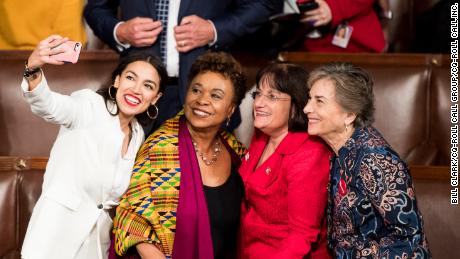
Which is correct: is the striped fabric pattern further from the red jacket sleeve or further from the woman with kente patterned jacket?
the woman with kente patterned jacket

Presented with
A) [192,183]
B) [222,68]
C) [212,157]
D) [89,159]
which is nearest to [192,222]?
[192,183]

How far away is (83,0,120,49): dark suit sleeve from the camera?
2.38 meters

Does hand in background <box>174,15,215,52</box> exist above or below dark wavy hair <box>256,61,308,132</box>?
above

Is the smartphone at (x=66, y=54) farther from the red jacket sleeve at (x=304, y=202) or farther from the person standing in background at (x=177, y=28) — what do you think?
the red jacket sleeve at (x=304, y=202)

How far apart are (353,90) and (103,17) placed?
3.04 feet

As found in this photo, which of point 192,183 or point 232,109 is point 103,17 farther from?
point 192,183

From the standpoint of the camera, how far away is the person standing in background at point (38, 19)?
2.72m

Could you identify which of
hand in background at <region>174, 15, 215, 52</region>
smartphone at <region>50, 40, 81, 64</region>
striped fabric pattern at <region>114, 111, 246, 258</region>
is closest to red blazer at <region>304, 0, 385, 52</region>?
hand in background at <region>174, 15, 215, 52</region>

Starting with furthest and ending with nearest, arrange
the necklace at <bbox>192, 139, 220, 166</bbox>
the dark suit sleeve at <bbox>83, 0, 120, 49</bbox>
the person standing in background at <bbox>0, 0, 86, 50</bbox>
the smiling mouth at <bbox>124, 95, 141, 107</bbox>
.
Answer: the person standing in background at <bbox>0, 0, 86, 50</bbox> < the dark suit sleeve at <bbox>83, 0, 120, 49</bbox> < the necklace at <bbox>192, 139, 220, 166</bbox> < the smiling mouth at <bbox>124, 95, 141, 107</bbox>

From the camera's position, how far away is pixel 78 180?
1970 mm

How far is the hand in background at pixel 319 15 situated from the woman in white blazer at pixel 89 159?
2.54 ft

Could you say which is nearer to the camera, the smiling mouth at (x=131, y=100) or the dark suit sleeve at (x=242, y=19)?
the smiling mouth at (x=131, y=100)

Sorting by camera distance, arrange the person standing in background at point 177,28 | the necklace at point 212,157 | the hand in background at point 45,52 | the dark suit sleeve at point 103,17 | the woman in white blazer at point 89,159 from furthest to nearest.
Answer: the dark suit sleeve at point 103,17 → the person standing in background at point 177,28 → the necklace at point 212,157 → the woman in white blazer at point 89,159 → the hand in background at point 45,52

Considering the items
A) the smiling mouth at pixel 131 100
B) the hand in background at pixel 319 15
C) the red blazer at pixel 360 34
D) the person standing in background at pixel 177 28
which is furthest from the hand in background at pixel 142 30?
the red blazer at pixel 360 34
